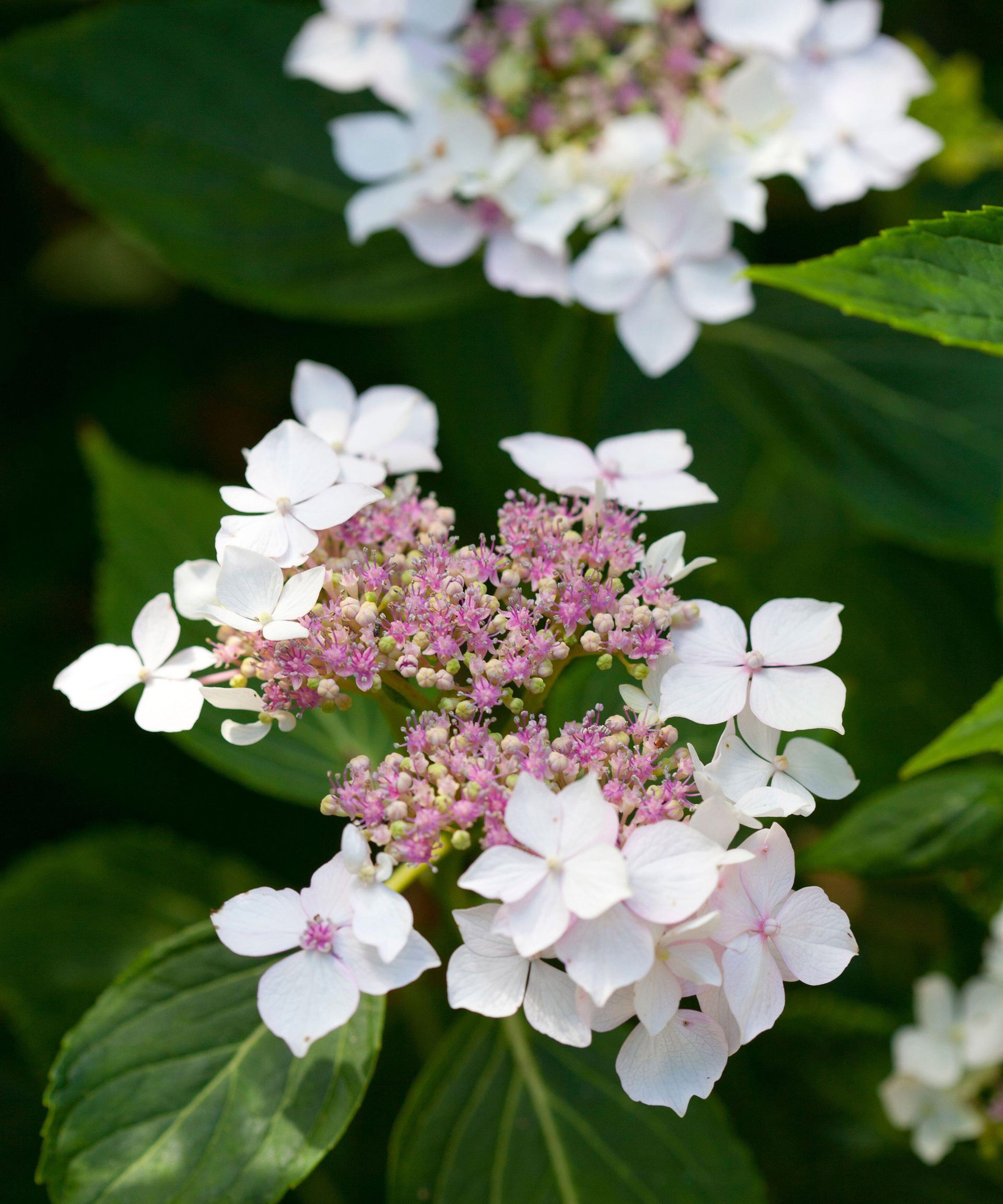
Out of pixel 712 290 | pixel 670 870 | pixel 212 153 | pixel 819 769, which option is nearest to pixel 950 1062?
pixel 819 769

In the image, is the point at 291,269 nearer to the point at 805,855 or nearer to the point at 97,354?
the point at 97,354

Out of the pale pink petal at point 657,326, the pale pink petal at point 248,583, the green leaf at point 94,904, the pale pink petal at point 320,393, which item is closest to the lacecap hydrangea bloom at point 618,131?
the pale pink petal at point 657,326

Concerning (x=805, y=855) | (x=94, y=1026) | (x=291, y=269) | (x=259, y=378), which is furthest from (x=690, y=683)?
(x=259, y=378)

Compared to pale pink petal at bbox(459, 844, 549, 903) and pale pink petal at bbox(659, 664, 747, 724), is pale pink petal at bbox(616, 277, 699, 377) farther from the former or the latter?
pale pink petal at bbox(459, 844, 549, 903)

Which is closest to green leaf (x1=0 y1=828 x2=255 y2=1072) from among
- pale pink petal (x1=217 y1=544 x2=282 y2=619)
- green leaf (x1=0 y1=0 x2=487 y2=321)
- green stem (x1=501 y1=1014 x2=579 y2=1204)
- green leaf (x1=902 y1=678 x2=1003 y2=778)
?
green stem (x1=501 y1=1014 x2=579 y2=1204)

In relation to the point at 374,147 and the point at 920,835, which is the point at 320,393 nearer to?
the point at 374,147

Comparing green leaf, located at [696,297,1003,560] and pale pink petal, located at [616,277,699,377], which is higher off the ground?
pale pink petal, located at [616,277,699,377]
